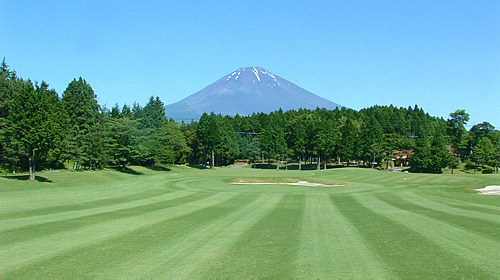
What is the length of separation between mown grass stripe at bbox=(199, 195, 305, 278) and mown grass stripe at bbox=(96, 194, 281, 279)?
0.30 metres

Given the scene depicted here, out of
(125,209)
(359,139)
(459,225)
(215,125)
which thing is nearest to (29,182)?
(125,209)

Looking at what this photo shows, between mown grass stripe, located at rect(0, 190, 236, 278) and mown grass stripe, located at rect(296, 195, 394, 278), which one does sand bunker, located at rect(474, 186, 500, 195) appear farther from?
mown grass stripe, located at rect(0, 190, 236, 278)

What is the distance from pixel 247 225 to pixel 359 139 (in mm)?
95729

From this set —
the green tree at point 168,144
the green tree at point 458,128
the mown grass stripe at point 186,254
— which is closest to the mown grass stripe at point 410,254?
the mown grass stripe at point 186,254

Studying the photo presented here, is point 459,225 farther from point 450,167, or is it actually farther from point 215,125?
point 450,167

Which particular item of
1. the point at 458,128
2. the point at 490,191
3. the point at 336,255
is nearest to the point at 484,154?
the point at 458,128

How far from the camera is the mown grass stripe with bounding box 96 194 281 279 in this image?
8539mm

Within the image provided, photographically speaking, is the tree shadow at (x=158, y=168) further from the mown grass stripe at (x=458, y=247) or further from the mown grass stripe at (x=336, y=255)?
the mown grass stripe at (x=458, y=247)

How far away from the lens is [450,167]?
364ft

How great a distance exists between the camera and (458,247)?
10.8 meters

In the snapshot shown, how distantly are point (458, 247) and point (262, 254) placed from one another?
18.4 ft

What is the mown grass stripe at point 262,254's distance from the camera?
339 inches

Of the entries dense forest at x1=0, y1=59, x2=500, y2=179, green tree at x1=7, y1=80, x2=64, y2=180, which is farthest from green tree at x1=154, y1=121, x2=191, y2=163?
green tree at x1=7, y1=80, x2=64, y2=180

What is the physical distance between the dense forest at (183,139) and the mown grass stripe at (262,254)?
35.0 meters
